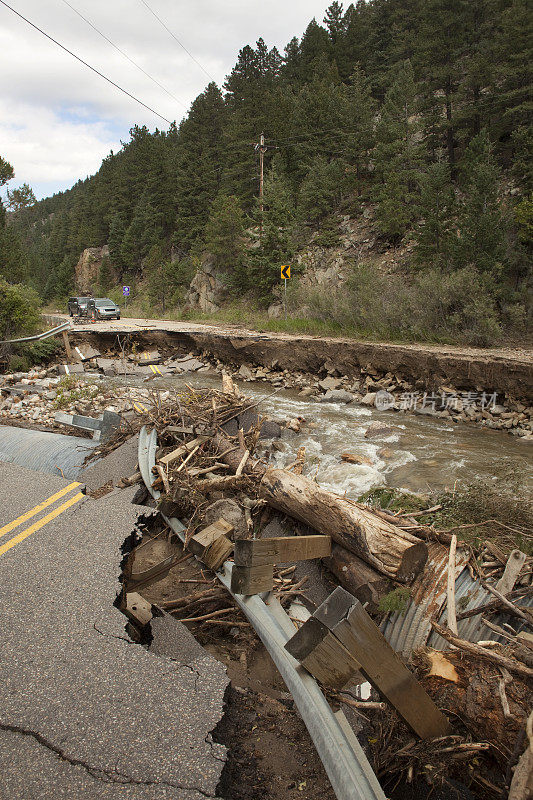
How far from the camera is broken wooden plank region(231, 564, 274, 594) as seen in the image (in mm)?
2947

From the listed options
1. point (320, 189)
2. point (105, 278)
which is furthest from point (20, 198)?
point (320, 189)

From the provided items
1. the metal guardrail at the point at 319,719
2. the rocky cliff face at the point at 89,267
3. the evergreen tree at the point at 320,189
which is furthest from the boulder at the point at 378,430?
the rocky cliff face at the point at 89,267

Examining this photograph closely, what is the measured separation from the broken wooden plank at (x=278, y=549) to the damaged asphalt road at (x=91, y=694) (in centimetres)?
73

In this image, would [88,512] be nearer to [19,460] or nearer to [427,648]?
[19,460]

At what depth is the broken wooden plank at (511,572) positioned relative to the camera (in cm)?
295

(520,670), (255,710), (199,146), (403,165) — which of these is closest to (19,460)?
(255,710)

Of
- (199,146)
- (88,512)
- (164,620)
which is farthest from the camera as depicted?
(199,146)

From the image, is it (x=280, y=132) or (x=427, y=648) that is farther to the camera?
(x=280, y=132)

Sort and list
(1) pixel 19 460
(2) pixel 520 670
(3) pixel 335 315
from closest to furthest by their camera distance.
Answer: (2) pixel 520 670
(1) pixel 19 460
(3) pixel 335 315

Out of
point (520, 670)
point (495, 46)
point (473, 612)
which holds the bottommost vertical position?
point (473, 612)

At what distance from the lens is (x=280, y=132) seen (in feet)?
113

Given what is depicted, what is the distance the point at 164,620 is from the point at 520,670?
2378mm

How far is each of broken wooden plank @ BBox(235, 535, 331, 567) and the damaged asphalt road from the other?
2.41ft

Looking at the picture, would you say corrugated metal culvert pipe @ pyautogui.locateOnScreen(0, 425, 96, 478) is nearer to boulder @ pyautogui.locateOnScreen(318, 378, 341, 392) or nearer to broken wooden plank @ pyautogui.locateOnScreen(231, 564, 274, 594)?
broken wooden plank @ pyautogui.locateOnScreen(231, 564, 274, 594)
